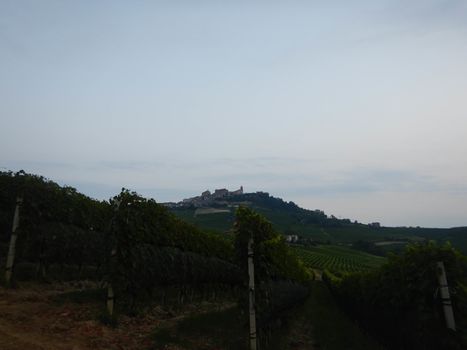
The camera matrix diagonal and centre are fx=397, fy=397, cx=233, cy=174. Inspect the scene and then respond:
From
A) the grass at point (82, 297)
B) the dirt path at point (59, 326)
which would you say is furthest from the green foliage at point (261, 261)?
the grass at point (82, 297)

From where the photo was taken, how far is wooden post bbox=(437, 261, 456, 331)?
7594mm

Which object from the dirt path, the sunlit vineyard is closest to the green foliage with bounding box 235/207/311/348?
the dirt path

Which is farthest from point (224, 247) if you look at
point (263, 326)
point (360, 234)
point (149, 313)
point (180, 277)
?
point (360, 234)

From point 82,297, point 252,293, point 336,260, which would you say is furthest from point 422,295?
point 336,260

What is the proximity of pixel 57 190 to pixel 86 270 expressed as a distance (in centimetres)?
564

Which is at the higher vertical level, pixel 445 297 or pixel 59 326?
pixel 445 297

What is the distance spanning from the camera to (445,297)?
773 cm

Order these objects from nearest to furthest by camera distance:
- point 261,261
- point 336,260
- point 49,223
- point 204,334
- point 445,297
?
1. point 445,297
2. point 204,334
3. point 261,261
4. point 49,223
5. point 336,260

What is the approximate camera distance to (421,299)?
8.38 meters

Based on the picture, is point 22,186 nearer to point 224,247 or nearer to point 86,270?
point 86,270

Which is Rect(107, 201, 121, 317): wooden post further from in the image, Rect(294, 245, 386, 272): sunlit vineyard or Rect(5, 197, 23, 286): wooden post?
Rect(294, 245, 386, 272): sunlit vineyard

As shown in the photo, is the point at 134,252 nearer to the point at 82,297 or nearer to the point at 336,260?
the point at 82,297

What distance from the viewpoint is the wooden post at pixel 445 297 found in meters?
7.59

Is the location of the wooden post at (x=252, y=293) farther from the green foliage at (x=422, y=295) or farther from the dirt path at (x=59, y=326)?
the green foliage at (x=422, y=295)
